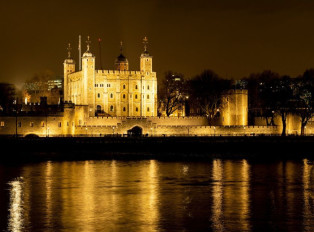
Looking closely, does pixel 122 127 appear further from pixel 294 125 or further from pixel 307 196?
pixel 307 196

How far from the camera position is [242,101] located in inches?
3243

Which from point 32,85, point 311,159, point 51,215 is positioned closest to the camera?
point 51,215

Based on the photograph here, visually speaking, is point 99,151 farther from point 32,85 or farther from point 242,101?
point 32,85

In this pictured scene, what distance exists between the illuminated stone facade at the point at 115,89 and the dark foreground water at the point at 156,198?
38880 mm

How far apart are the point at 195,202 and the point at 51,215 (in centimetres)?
704

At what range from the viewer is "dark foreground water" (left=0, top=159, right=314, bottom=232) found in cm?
2592

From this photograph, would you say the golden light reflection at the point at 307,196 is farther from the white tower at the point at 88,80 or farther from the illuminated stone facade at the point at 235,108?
the white tower at the point at 88,80

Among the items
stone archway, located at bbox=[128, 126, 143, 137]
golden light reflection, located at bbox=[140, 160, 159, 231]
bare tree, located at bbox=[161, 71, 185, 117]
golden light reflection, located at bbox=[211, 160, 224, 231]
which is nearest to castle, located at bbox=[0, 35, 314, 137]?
stone archway, located at bbox=[128, 126, 143, 137]

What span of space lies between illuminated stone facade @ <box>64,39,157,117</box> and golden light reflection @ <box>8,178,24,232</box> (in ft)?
158

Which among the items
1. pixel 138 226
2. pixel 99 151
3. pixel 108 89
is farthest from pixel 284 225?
pixel 108 89

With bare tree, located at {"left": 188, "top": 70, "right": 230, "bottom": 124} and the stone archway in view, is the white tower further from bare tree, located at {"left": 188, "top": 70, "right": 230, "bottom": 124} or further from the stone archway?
bare tree, located at {"left": 188, "top": 70, "right": 230, "bottom": 124}

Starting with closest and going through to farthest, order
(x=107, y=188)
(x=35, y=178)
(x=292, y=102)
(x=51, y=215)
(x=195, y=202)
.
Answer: (x=51, y=215) < (x=195, y=202) < (x=107, y=188) < (x=35, y=178) < (x=292, y=102)

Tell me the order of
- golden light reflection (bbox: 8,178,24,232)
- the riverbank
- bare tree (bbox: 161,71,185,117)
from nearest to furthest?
golden light reflection (bbox: 8,178,24,232) < the riverbank < bare tree (bbox: 161,71,185,117)

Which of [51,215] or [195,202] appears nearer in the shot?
[51,215]
